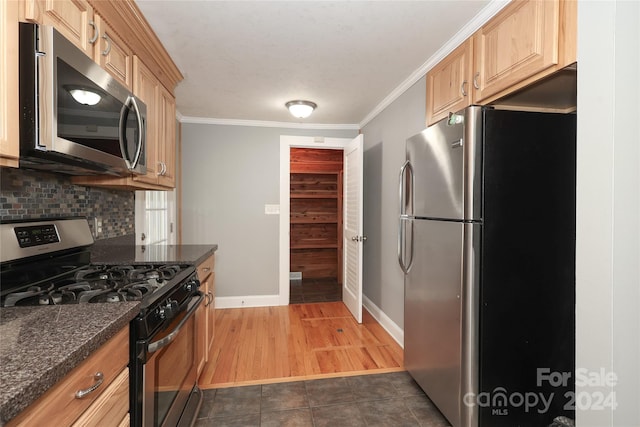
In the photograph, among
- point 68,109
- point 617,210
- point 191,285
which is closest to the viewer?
point 617,210

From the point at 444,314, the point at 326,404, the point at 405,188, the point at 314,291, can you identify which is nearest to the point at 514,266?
the point at 444,314

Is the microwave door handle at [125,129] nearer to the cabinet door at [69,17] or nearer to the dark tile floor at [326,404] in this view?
the cabinet door at [69,17]

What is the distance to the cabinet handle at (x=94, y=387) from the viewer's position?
2.45 feet

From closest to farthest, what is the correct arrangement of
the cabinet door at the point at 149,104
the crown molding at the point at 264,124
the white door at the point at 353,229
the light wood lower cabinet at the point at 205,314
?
the cabinet door at the point at 149,104, the light wood lower cabinet at the point at 205,314, the white door at the point at 353,229, the crown molding at the point at 264,124

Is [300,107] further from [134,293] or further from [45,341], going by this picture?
[45,341]

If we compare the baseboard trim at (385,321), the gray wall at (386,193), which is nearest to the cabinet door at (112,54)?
the gray wall at (386,193)

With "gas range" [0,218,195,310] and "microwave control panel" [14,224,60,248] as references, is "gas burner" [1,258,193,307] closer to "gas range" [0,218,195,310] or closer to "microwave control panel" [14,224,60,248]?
"gas range" [0,218,195,310]

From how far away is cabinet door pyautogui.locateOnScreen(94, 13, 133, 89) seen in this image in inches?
56.2

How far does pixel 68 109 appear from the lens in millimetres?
1130

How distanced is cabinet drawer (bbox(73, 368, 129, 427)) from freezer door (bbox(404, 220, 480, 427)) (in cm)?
143

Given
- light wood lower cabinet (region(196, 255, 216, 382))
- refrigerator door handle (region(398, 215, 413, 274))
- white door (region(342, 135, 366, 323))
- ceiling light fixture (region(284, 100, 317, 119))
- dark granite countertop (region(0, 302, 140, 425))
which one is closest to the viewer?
dark granite countertop (region(0, 302, 140, 425))

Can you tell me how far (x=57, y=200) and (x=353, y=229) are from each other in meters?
2.50

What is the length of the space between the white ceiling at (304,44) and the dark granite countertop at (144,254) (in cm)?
139

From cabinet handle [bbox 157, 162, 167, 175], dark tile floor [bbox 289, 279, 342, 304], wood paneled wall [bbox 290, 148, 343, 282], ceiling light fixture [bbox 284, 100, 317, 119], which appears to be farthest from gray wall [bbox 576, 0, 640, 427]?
wood paneled wall [bbox 290, 148, 343, 282]
